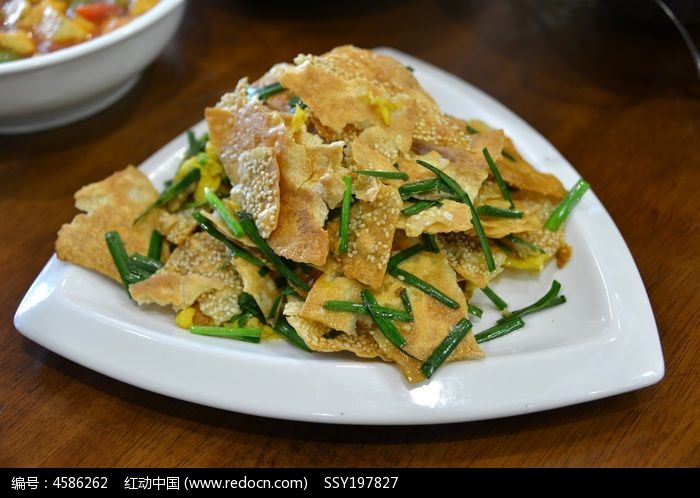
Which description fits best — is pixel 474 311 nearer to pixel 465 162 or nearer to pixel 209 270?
pixel 465 162

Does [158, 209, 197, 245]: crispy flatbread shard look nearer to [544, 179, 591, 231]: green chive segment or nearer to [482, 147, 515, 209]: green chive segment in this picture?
[482, 147, 515, 209]: green chive segment

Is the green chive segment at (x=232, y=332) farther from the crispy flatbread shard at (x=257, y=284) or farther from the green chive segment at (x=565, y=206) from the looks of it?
the green chive segment at (x=565, y=206)

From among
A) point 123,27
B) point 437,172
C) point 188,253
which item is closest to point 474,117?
point 437,172

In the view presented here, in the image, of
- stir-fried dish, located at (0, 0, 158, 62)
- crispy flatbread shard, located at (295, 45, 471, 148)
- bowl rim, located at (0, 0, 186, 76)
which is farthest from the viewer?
stir-fried dish, located at (0, 0, 158, 62)

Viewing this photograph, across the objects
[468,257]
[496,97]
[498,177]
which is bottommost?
[496,97]

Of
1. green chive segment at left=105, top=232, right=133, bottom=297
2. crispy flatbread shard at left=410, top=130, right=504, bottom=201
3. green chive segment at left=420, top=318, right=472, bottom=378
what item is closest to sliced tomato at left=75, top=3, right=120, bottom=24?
green chive segment at left=105, top=232, right=133, bottom=297

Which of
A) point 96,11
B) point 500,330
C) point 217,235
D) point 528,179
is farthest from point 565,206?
point 96,11

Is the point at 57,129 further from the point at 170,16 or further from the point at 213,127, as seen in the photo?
the point at 213,127
